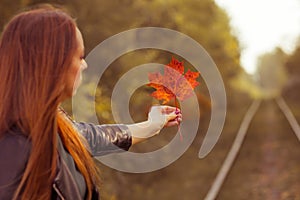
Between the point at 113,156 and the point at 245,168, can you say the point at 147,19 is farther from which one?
the point at 245,168

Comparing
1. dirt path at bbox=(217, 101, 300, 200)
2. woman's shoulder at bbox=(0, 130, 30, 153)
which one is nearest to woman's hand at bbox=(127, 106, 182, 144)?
woman's shoulder at bbox=(0, 130, 30, 153)

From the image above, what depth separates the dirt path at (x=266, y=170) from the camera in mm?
9227

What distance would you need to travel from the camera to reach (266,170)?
11.1 meters

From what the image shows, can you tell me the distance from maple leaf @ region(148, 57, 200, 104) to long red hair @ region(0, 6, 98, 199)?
0.70m

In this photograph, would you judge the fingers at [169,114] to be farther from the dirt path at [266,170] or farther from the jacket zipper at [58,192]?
the dirt path at [266,170]

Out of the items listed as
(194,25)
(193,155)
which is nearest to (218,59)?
(194,25)

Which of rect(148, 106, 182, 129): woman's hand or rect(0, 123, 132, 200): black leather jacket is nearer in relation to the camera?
rect(0, 123, 132, 200): black leather jacket

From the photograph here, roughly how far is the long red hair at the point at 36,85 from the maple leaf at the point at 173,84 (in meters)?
0.70

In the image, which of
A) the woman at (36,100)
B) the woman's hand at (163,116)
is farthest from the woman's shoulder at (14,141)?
the woman's hand at (163,116)

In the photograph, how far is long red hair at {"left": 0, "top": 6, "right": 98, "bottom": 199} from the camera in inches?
70.1

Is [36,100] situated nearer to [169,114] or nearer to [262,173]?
[169,114]

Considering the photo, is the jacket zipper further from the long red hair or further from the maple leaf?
the maple leaf

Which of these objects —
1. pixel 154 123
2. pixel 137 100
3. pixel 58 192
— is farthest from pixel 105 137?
pixel 137 100

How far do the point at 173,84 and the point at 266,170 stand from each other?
Result: 9.03m
